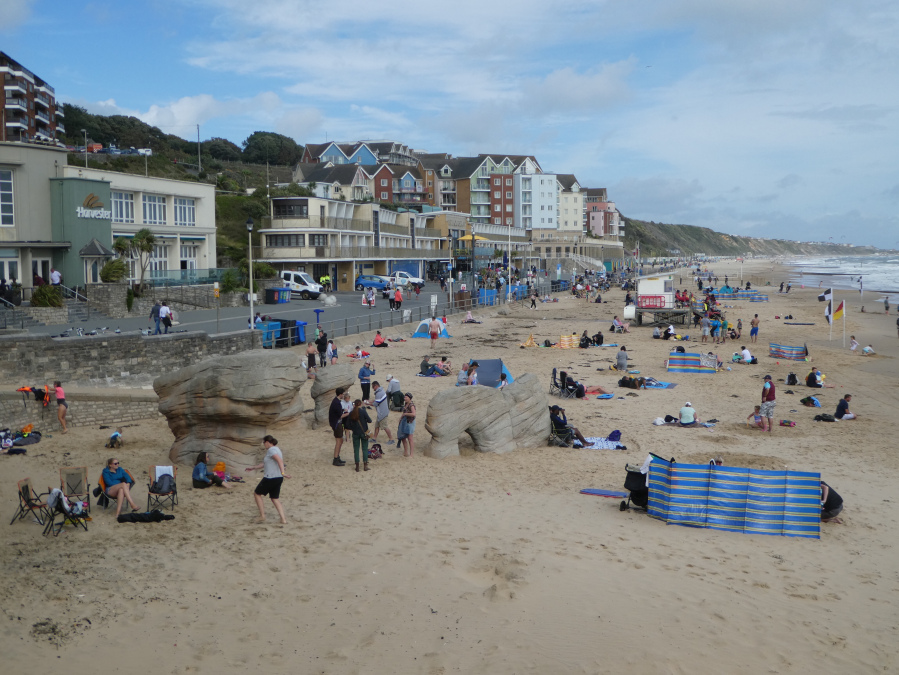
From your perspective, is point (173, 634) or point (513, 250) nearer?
point (173, 634)

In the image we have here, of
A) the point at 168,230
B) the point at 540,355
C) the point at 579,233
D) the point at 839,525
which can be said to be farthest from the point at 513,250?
the point at 839,525

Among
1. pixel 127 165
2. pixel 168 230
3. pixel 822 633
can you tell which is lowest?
pixel 822 633

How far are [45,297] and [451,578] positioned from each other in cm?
2194

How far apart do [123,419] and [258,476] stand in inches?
291

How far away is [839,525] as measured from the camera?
34.3 ft

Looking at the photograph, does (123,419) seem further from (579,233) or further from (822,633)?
(579,233)

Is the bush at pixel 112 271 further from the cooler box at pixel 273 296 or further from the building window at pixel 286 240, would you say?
the building window at pixel 286 240

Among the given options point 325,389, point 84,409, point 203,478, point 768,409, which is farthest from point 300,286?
point 203,478

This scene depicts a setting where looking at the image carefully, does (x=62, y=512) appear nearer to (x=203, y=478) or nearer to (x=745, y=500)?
(x=203, y=478)

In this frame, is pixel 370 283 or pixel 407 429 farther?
pixel 370 283

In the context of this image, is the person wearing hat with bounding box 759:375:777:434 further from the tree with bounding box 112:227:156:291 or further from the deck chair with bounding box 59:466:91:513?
the tree with bounding box 112:227:156:291

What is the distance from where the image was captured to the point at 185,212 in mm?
40812

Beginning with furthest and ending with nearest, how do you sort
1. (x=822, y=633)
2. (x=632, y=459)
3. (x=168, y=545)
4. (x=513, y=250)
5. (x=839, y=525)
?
(x=513, y=250)
(x=632, y=459)
(x=839, y=525)
(x=168, y=545)
(x=822, y=633)

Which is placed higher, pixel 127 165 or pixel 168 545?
pixel 127 165
